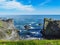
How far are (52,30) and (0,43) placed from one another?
71349mm

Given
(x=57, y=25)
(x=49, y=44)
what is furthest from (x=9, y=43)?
(x=57, y=25)

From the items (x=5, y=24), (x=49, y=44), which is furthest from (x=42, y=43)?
(x=5, y=24)

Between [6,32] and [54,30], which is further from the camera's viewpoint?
[54,30]

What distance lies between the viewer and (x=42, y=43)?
Answer: 10.8 m

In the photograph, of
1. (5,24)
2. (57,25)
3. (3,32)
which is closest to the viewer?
(3,32)

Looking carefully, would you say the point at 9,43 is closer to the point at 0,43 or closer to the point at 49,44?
the point at 0,43

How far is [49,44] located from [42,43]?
0.34 m

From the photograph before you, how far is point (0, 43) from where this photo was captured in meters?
11.1

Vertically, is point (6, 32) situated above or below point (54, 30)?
above

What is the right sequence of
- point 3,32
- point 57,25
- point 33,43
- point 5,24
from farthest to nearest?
point 57,25
point 5,24
point 3,32
point 33,43

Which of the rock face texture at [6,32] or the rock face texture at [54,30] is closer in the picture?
the rock face texture at [6,32]

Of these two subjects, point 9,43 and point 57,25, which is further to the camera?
point 57,25

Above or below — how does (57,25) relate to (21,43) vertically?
below

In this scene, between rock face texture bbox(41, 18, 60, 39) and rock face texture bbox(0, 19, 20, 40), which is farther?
rock face texture bbox(41, 18, 60, 39)
